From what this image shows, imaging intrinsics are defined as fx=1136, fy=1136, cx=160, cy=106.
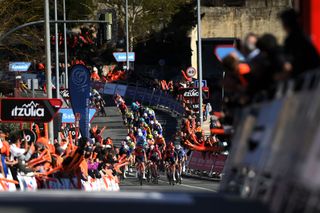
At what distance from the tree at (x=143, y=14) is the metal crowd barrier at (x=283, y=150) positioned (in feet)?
240

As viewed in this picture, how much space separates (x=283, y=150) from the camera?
15.2 feet

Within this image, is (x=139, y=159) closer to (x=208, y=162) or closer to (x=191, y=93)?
(x=208, y=162)

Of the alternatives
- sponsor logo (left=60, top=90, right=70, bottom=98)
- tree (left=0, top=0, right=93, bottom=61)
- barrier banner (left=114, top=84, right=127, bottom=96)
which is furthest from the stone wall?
sponsor logo (left=60, top=90, right=70, bottom=98)

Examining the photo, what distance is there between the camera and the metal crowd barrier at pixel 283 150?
4.29 metres

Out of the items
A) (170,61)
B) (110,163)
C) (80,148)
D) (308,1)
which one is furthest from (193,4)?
(308,1)

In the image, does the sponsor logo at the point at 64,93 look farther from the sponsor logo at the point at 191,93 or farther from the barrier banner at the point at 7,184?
the barrier banner at the point at 7,184

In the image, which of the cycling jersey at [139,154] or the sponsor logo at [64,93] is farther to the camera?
the sponsor logo at [64,93]

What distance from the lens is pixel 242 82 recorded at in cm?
662

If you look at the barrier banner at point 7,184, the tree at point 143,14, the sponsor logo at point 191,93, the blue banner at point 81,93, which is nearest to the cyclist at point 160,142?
the sponsor logo at point 191,93

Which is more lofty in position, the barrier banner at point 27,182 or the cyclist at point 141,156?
the barrier banner at point 27,182

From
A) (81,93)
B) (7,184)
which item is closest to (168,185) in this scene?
(81,93)

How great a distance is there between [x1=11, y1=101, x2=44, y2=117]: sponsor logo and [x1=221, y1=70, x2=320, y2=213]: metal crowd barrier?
69.5ft

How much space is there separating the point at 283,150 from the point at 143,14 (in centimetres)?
7617

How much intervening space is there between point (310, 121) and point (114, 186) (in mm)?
24861
